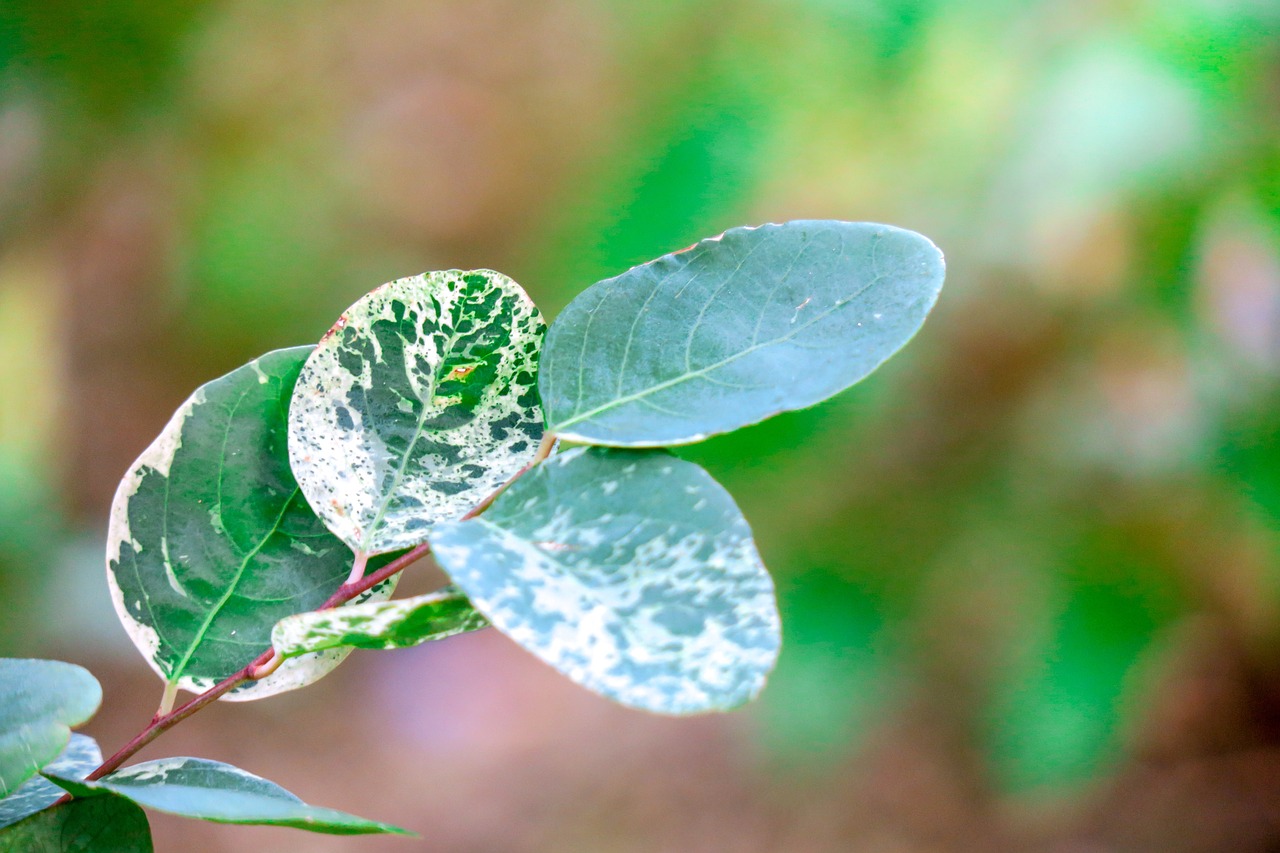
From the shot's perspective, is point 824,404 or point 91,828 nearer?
point 91,828

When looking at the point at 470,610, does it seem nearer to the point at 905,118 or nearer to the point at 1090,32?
the point at 905,118

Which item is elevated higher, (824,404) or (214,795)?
(214,795)

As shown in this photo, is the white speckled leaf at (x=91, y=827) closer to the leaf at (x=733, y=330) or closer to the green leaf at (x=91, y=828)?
the green leaf at (x=91, y=828)

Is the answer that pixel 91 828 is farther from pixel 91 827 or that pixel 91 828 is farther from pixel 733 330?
pixel 733 330

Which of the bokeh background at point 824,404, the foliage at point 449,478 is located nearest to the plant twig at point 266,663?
the foliage at point 449,478

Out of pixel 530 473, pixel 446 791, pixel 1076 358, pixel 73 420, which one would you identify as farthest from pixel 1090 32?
pixel 73 420

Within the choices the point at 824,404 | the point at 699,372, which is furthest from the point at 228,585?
the point at 824,404
